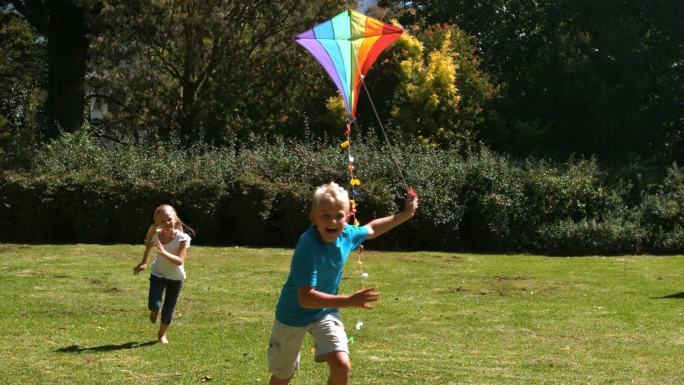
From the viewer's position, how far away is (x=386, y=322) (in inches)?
456

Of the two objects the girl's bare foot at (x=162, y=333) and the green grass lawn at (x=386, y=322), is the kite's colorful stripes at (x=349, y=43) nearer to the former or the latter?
the green grass lawn at (x=386, y=322)

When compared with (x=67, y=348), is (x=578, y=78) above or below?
above

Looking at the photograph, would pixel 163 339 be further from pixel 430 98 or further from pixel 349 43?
pixel 430 98

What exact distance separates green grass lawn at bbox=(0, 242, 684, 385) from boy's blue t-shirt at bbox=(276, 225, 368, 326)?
2120 millimetres

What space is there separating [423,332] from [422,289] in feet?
13.5

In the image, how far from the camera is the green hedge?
2131cm

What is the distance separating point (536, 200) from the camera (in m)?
21.9

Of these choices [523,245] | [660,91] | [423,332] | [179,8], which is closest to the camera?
[423,332]

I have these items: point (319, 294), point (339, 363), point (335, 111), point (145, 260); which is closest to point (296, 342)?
point (339, 363)

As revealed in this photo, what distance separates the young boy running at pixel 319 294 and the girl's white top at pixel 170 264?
3.97 meters

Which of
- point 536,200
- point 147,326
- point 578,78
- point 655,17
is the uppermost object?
point 655,17

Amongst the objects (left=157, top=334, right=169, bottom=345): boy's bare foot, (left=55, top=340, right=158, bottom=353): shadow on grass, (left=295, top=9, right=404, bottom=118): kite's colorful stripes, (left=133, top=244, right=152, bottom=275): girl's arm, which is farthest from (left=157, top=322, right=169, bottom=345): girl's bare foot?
(left=295, top=9, right=404, bottom=118): kite's colorful stripes

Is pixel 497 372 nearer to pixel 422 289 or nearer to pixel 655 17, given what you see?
pixel 422 289

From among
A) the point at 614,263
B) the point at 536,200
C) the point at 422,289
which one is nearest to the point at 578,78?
the point at 536,200
